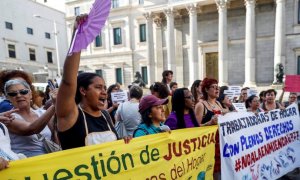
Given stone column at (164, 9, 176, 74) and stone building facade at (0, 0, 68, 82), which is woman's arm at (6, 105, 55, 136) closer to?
stone column at (164, 9, 176, 74)

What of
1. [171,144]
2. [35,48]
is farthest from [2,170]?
[35,48]

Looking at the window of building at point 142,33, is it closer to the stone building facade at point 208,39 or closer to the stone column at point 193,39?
the stone building facade at point 208,39

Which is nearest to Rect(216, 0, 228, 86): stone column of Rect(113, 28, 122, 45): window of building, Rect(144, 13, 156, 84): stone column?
Rect(144, 13, 156, 84): stone column

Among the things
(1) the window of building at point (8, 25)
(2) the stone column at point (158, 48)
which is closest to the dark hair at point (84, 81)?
(2) the stone column at point (158, 48)

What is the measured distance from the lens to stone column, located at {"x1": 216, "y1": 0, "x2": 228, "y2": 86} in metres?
21.9

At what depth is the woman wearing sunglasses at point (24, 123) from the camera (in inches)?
86.4

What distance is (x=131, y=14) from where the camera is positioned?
100 ft

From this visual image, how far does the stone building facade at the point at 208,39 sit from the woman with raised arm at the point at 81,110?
70.1 ft

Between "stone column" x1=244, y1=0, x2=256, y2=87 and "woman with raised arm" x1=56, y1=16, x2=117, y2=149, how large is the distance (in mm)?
21213

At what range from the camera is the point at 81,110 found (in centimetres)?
188

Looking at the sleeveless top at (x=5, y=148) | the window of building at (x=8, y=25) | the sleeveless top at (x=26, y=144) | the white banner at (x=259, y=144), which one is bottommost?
the white banner at (x=259, y=144)

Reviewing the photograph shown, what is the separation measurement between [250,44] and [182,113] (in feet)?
65.9

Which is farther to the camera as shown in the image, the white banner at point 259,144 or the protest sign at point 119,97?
the protest sign at point 119,97

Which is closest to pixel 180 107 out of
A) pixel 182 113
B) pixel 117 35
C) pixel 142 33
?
pixel 182 113
